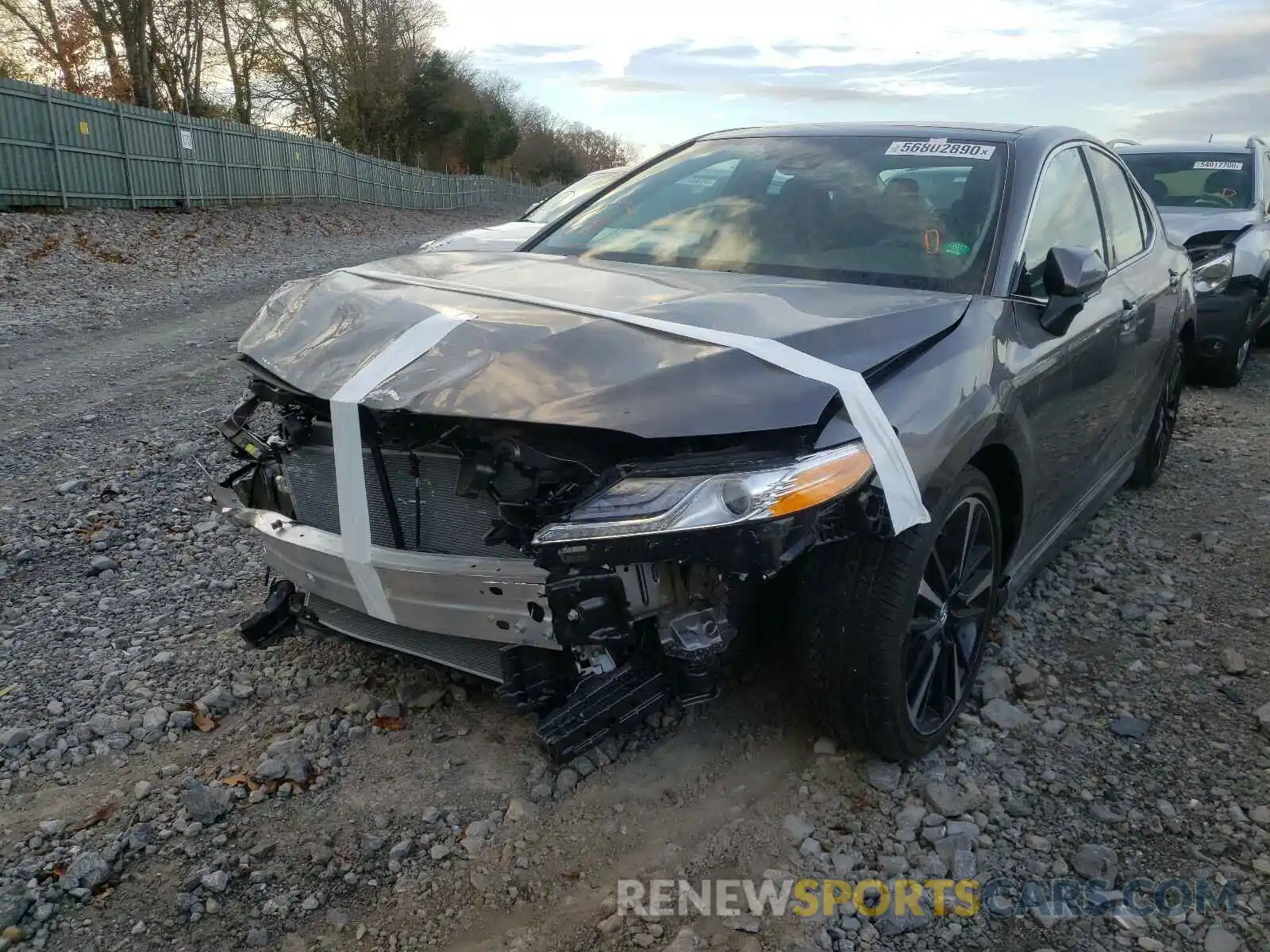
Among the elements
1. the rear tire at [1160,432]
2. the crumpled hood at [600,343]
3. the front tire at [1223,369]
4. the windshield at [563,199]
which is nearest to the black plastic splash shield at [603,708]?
the crumpled hood at [600,343]

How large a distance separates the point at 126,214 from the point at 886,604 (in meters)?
19.9

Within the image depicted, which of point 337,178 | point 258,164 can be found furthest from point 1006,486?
point 337,178

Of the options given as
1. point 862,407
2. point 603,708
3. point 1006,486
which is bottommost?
point 603,708

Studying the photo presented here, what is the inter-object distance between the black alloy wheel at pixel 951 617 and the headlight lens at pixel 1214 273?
5609 mm

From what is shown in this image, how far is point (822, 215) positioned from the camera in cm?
342

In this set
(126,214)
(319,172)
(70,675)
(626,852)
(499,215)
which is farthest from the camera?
(499,215)

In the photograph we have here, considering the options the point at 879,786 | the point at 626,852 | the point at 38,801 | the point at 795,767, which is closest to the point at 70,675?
the point at 38,801

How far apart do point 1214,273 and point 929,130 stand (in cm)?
498

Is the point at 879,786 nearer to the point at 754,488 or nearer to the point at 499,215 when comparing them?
the point at 754,488

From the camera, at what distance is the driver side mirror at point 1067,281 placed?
303cm

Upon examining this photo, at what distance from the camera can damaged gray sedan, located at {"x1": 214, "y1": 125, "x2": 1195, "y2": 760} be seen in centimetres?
220

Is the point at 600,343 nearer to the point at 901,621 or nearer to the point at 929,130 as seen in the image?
the point at 901,621

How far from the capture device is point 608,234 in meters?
A: 3.77

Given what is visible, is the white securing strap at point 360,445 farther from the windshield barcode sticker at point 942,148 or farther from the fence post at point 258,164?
the fence post at point 258,164
